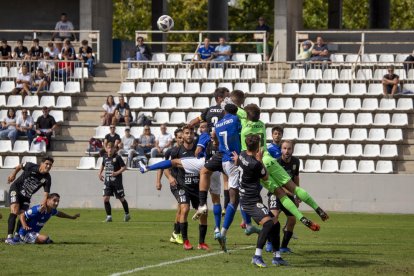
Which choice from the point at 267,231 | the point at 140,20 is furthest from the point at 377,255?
the point at 140,20

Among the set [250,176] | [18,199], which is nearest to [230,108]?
[250,176]

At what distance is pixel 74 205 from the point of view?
32.0m

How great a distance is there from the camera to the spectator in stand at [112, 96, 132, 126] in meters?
34.2

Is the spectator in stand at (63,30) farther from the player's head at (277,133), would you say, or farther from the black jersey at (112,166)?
the player's head at (277,133)

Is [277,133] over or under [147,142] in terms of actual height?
over

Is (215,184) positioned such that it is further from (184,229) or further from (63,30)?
(63,30)

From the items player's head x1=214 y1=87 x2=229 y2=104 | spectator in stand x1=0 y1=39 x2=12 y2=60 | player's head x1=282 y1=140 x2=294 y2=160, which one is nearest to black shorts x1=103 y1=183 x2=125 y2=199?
player's head x1=214 y1=87 x2=229 y2=104

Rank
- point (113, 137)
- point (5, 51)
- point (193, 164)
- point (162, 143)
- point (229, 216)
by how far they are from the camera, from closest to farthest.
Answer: point (229, 216)
point (193, 164)
point (113, 137)
point (162, 143)
point (5, 51)

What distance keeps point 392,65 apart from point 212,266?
826 inches

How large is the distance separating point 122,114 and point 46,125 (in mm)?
2246

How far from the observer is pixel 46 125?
3447 cm

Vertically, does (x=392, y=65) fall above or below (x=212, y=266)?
above

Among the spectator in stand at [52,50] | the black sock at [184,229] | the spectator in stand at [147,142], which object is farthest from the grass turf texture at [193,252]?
the spectator in stand at [52,50]

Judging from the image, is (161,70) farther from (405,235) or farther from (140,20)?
(140,20)
